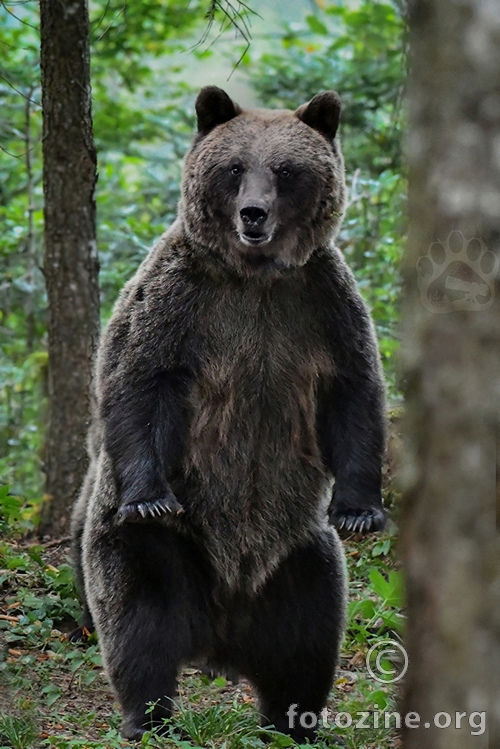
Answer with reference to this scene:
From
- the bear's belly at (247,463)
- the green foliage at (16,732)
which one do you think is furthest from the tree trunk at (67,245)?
the green foliage at (16,732)

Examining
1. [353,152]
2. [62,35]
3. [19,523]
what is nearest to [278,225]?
[62,35]

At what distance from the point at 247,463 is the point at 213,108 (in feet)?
6.73

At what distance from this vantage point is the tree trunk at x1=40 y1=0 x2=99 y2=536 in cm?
780

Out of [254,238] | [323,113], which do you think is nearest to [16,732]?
[254,238]

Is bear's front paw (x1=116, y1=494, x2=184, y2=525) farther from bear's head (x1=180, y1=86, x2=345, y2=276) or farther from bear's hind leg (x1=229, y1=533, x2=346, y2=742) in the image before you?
bear's head (x1=180, y1=86, x2=345, y2=276)

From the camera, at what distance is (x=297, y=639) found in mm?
5605

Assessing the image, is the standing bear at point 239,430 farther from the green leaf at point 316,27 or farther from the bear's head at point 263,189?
the green leaf at point 316,27

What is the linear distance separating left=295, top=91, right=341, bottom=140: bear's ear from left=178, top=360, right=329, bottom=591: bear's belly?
146 cm

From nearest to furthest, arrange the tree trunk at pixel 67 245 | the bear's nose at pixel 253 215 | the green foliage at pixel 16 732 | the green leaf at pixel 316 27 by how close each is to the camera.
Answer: the green foliage at pixel 16 732 → the bear's nose at pixel 253 215 → the tree trunk at pixel 67 245 → the green leaf at pixel 316 27

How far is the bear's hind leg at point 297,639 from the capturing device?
18.3 ft

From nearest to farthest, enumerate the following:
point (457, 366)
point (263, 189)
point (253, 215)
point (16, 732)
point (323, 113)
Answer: point (457, 366), point (16, 732), point (253, 215), point (263, 189), point (323, 113)

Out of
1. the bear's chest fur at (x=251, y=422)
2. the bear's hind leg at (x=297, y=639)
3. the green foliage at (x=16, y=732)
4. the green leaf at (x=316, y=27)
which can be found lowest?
the green foliage at (x=16, y=732)

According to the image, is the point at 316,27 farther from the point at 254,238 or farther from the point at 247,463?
the point at 247,463

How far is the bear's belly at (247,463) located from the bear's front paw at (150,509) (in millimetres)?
303
